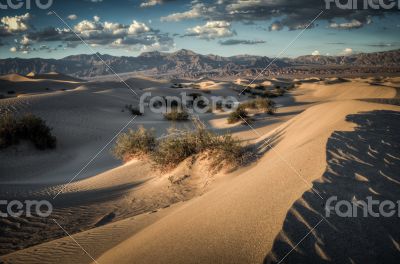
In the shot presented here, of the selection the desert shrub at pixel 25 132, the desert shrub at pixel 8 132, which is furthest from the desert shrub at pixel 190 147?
the desert shrub at pixel 8 132

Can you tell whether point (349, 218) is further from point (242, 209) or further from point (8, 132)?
point (8, 132)

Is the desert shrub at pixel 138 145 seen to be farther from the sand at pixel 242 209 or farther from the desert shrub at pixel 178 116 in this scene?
the desert shrub at pixel 178 116

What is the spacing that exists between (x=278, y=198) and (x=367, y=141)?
308 centimetres

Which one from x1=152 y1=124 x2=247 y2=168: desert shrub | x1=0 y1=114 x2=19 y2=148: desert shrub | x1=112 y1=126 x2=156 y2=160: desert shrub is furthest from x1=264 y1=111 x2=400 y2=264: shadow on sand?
x1=0 y1=114 x2=19 y2=148: desert shrub

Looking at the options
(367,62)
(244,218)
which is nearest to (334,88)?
(244,218)

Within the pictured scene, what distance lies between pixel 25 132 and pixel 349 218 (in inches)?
574

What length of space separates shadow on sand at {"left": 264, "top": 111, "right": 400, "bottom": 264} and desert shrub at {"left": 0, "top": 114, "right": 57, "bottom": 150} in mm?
13154

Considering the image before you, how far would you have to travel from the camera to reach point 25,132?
13812mm

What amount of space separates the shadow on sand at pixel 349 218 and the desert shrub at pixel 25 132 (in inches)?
518

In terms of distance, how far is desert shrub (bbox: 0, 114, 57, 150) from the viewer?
42.8 ft

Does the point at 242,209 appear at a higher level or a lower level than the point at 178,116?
lower

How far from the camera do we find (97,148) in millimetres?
15391

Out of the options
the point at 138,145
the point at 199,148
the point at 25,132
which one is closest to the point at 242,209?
the point at 199,148

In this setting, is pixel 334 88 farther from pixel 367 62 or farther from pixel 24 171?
pixel 367 62
